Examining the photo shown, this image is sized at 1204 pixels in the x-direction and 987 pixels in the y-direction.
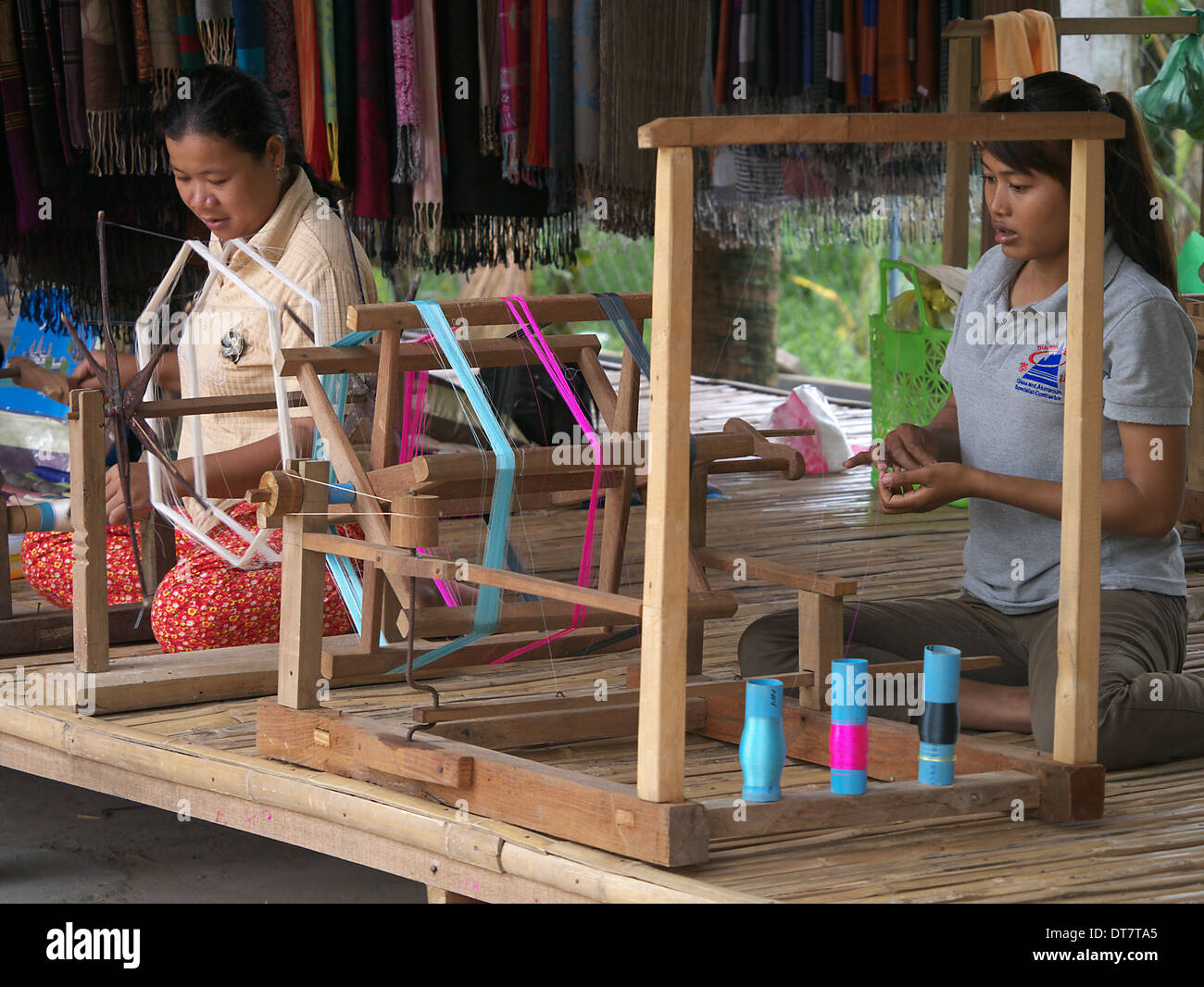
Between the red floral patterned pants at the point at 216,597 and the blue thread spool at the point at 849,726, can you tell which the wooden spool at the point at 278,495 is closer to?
the red floral patterned pants at the point at 216,597

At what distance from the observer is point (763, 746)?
2.12 meters

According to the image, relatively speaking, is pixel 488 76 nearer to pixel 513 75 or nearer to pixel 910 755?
pixel 513 75

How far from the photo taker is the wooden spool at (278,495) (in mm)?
2469

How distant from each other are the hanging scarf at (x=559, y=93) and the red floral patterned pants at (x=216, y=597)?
1523 mm

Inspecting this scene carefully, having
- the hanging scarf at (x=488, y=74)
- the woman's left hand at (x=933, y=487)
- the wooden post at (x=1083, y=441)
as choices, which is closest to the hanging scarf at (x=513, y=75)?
the hanging scarf at (x=488, y=74)

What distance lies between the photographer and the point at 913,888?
6.82ft

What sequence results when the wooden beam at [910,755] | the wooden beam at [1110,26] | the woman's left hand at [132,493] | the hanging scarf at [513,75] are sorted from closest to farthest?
the wooden beam at [910,755] → the woman's left hand at [132,493] → the hanging scarf at [513,75] → the wooden beam at [1110,26]

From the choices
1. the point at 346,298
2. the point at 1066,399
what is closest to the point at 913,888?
the point at 1066,399

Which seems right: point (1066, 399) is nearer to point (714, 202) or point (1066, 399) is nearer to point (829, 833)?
point (829, 833)

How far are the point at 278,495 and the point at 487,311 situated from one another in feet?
1.40

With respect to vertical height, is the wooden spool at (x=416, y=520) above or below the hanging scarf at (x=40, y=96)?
below

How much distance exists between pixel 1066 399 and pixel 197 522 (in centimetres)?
164

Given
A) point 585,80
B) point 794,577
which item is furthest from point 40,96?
point 794,577

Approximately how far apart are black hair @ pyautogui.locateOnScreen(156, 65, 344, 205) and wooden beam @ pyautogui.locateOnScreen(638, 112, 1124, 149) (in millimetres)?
1323
